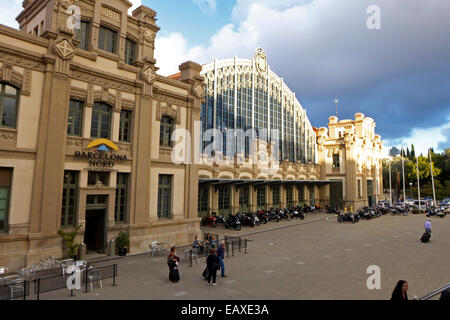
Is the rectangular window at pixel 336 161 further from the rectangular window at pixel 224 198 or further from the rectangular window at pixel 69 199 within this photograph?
the rectangular window at pixel 69 199

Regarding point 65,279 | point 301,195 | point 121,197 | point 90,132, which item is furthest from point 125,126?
point 301,195

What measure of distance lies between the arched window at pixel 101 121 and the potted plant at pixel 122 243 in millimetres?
5932

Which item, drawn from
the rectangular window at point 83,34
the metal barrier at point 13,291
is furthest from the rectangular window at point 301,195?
the metal barrier at point 13,291

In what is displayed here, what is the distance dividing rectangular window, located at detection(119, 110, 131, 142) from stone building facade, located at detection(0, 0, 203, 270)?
0.06 metres

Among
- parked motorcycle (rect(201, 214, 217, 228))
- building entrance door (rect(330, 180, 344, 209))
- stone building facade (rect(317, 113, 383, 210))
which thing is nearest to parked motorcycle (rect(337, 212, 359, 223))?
parked motorcycle (rect(201, 214, 217, 228))

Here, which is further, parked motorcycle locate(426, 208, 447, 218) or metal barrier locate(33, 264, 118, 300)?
parked motorcycle locate(426, 208, 447, 218)

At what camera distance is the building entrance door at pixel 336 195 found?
4859 cm

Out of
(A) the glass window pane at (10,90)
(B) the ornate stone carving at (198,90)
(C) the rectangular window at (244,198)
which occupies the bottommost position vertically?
(C) the rectangular window at (244,198)

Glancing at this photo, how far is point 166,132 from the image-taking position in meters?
20.6

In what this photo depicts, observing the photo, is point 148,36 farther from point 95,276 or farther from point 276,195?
point 276,195

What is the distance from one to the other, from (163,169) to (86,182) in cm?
531

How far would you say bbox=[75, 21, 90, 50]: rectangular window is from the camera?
1662 centimetres

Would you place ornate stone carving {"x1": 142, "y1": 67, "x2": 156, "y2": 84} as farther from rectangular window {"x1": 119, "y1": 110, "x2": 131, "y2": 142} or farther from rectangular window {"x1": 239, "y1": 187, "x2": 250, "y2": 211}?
rectangular window {"x1": 239, "y1": 187, "x2": 250, "y2": 211}
